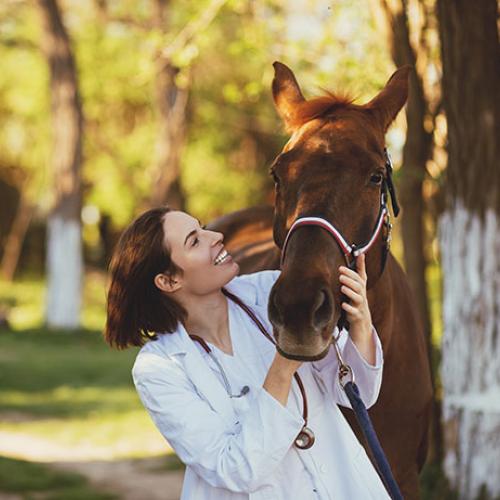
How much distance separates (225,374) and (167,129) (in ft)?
43.6

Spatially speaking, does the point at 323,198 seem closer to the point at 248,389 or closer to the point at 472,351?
the point at 248,389

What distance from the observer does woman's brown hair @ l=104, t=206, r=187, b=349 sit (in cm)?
253

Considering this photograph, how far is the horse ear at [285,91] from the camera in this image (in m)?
2.97

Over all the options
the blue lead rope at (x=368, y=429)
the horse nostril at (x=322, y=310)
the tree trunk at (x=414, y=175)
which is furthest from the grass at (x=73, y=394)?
the horse nostril at (x=322, y=310)

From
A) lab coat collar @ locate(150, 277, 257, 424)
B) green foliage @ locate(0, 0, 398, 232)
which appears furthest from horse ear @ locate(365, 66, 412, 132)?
green foliage @ locate(0, 0, 398, 232)

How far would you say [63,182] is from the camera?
1523 centimetres

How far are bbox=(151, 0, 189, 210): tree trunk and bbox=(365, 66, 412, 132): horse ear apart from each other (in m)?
12.4

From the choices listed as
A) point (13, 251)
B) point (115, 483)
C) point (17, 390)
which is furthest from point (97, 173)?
point (115, 483)

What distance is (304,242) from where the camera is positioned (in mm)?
2307

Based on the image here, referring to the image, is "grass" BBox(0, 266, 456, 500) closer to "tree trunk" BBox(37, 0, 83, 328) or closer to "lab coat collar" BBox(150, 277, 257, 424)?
"tree trunk" BBox(37, 0, 83, 328)

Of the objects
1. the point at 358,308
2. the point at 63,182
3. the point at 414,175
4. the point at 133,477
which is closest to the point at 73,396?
the point at 133,477

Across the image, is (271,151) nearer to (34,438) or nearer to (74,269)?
(74,269)

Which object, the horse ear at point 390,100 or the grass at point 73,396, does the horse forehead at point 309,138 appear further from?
the grass at point 73,396

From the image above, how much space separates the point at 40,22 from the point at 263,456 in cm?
1442
